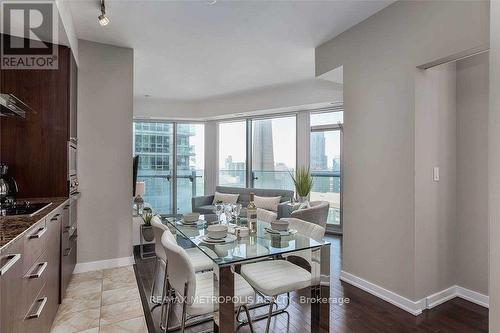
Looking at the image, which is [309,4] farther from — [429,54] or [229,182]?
[229,182]

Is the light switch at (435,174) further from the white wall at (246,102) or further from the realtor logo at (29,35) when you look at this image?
the realtor logo at (29,35)

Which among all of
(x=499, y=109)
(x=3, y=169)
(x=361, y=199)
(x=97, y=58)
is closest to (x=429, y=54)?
(x=499, y=109)

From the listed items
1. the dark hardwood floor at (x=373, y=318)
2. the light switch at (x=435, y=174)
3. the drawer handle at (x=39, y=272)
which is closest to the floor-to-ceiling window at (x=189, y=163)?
the dark hardwood floor at (x=373, y=318)

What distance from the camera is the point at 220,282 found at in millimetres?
1706

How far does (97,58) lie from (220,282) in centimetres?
310

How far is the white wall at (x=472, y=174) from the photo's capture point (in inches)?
101

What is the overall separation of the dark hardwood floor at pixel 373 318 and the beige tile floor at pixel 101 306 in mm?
130

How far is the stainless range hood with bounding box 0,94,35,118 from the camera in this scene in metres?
2.09

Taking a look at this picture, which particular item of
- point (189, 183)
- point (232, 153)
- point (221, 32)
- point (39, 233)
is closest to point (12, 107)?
point (39, 233)

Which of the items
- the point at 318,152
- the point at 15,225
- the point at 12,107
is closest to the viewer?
the point at 15,225

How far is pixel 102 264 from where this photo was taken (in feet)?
11.2

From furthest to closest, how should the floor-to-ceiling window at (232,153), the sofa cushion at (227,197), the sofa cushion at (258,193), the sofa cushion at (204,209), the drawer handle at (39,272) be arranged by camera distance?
1. the floor-to-ceiling window at (232,153)
2. the sofa cushion at (227,197)
3. the sofa cushion at (204,209)
4. the sofa cushion at (258,193)
5. the drawer handle at (39,272)

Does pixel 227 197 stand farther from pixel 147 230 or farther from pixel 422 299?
pixel 422 299

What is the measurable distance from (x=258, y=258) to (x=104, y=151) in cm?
256
